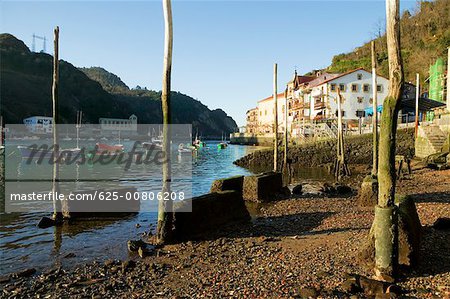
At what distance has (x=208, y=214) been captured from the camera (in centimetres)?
1197

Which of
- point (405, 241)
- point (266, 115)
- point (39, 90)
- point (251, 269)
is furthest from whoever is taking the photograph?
point (39, 90)

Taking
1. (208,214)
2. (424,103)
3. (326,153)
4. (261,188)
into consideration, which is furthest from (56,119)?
(326,153)

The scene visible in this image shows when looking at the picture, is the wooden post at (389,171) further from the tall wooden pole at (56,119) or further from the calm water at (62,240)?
the tall wooden pole at (56,119)

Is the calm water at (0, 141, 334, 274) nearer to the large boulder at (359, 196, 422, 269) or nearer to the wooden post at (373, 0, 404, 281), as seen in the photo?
the large boulder at (359, 196, 422, 269)

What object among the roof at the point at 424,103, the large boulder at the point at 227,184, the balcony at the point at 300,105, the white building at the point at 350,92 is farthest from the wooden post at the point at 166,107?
the balcony at the point at 300,105

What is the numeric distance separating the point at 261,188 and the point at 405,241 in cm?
1206

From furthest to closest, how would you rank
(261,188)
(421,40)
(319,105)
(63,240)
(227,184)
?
(421,40)
(319,105)
(261,188)
(227,184)
(63,240)

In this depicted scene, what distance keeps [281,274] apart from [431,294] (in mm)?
2808

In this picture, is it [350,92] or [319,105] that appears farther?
[319,105]

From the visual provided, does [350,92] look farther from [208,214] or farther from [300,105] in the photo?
[208,214]

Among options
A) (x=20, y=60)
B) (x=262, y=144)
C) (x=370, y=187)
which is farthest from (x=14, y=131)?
(x=370, y=187)

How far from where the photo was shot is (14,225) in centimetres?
1524

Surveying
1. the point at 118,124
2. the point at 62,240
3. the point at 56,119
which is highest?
the point at 118,124

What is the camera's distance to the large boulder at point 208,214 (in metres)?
11.0
